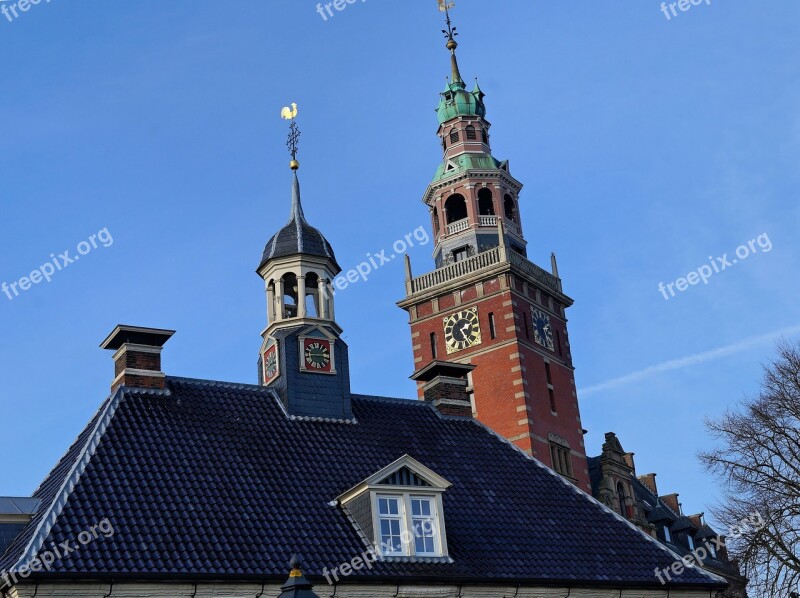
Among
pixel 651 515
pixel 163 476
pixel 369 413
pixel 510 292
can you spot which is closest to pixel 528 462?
pixel 369 413

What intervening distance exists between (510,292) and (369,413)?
100 ft

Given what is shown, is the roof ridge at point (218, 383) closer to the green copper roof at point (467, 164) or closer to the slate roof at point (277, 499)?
the slate roof at point (277, 499)

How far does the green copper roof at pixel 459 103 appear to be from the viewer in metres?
68.5

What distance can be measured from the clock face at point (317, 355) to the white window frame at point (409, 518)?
5.29 metres

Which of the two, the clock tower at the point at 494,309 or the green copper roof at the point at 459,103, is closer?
the clock tower at the point at 494,309

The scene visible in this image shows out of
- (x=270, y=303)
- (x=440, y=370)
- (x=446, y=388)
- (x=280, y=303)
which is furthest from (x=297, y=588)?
(x=440, y=370)

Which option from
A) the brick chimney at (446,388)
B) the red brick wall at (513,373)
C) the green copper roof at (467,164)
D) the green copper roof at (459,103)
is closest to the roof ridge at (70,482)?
the brick chimney at (446,388)

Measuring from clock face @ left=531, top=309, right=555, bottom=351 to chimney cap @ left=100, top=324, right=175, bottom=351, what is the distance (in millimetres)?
35545

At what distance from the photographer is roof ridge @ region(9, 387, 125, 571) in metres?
20.7

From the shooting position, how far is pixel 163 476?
23.7m

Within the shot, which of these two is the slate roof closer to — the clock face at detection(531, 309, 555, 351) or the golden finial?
the golden finial

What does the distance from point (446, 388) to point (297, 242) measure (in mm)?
5978

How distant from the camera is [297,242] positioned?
30.8 metres

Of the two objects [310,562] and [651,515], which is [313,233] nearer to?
[310,562]
